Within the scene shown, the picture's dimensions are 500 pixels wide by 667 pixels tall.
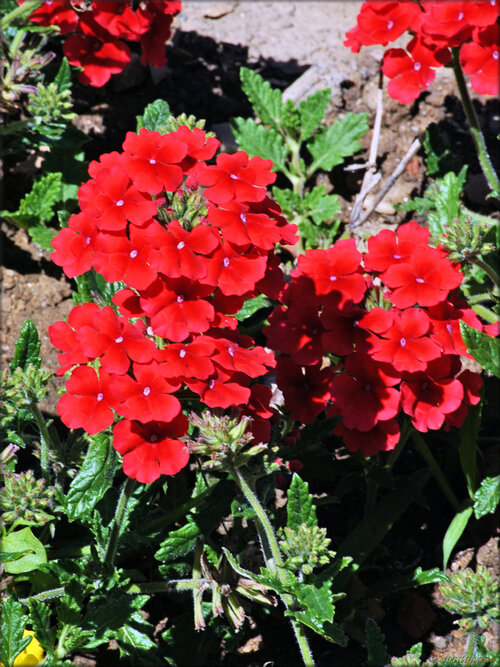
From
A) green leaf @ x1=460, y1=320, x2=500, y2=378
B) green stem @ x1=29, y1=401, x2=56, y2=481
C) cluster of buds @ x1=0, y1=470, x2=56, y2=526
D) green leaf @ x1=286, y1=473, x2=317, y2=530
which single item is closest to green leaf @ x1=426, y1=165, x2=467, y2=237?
green leaf @ x1=460, y1=320, x2=500, y2=378

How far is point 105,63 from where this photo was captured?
11.9 feet

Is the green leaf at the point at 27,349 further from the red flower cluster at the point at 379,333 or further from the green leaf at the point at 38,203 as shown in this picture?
the green leaf at the point at 38,203

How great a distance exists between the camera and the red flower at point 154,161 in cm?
217

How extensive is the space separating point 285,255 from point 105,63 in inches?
50.5

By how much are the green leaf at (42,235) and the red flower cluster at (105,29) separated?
72 centimetres

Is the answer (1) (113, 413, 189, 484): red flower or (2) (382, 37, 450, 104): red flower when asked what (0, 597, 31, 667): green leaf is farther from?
(2) (382, 37, 450, 104): red flower

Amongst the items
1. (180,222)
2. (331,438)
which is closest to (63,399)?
(180,222)

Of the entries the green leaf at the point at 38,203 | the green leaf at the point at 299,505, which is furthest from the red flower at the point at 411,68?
the green leaf at the point at 299,505

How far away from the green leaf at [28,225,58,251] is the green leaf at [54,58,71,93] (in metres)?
0.66

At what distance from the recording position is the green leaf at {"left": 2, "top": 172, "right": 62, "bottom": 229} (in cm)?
359

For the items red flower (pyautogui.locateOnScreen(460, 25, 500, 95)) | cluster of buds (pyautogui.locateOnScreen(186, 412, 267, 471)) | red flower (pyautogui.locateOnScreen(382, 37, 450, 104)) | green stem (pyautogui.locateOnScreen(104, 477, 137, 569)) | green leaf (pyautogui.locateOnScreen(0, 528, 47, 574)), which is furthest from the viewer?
red flower (pyautogui.locateOnScreen(382, 37, 450, 104))

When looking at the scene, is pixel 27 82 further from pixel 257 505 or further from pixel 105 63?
pixel 257 505

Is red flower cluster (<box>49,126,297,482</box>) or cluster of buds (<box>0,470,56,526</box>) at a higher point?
red flower cluster (<box>49,126,297,482</box>)

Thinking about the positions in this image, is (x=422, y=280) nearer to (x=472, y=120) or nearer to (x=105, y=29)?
(x=472, y=120)
